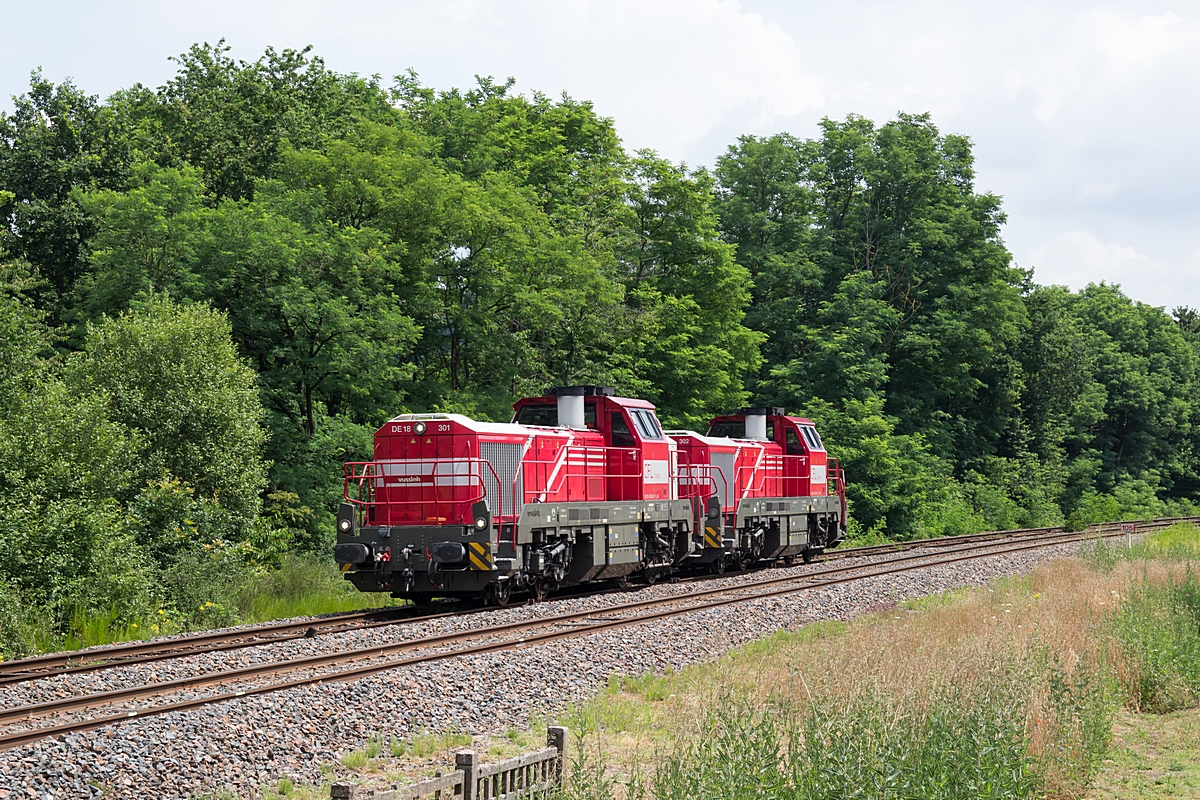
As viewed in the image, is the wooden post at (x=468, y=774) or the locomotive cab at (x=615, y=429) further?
the locomotive cab at (x=615, y=429)

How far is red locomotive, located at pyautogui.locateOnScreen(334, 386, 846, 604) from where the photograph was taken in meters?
18.7

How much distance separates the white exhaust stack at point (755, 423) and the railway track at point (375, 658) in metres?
6.01

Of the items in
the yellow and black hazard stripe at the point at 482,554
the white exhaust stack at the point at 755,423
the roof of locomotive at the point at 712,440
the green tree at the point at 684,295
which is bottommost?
the yellow and black hazard stripe at the point at 482,554

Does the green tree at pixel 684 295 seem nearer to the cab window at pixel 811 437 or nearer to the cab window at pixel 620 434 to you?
the cab window at pixel 811 437

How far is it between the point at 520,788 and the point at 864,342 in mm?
44444

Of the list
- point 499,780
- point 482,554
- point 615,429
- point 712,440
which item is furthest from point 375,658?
point 712,440

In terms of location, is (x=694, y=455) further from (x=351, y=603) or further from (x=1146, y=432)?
(x=1146, y=432)

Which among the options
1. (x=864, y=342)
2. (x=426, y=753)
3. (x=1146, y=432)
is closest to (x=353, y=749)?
(x=426, y=753)

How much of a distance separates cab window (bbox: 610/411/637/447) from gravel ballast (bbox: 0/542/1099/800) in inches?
211

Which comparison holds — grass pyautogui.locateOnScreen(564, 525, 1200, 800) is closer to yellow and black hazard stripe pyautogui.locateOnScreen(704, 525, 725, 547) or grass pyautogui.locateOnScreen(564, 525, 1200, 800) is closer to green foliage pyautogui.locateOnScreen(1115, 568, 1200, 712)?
green foliage pyautogui.locateOnScreen(1115, 568, 1200, 712)

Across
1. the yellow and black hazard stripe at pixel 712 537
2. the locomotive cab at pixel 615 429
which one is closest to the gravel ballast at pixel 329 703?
the locomotive cab at pixel 615 429

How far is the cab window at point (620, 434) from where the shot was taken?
23406mm

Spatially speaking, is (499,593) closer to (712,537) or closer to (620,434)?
(620,434)

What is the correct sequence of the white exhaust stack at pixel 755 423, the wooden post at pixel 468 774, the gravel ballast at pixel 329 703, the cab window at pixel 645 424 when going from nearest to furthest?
the wooden post at pixel 468 774 < the gravel ballast at pixel 329 703 < the cab window at pixel 645 424 < the white exhaust stack at pixel 755 423
